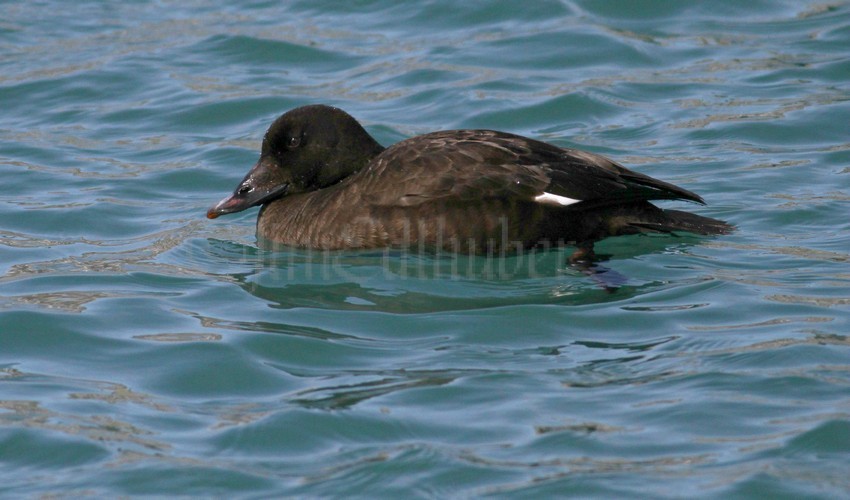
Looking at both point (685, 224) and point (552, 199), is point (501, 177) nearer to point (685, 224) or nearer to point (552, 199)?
point (552, 199)

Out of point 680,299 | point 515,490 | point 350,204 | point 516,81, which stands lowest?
point 515,490

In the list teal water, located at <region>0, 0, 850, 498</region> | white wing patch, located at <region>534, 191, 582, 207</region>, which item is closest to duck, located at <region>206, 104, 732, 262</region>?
white wing patch, located at <region>534, 191, 582, 207</region>

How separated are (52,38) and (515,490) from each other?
29.9 ft

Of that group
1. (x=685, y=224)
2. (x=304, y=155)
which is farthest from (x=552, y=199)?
(x=304, y=155)

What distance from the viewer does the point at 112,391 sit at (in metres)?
5.20

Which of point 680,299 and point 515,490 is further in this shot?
point 680,299

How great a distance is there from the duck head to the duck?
0.46m

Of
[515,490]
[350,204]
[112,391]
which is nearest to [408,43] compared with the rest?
[350,204]

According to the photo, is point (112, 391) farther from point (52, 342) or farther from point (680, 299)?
point (680, 299)

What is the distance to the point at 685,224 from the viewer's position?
6.68 meters

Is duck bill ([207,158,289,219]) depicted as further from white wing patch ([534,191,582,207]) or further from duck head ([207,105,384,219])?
white wing patch ([534,191,582,207])

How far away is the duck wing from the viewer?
6.49 m

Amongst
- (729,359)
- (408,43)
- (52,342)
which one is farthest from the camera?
(408,43)

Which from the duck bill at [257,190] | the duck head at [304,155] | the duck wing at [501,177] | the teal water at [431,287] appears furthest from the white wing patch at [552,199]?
the duck bill at [257,190]
